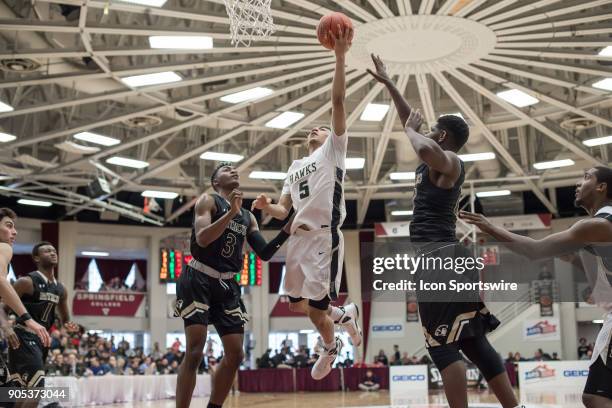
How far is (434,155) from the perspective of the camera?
18.0 ft

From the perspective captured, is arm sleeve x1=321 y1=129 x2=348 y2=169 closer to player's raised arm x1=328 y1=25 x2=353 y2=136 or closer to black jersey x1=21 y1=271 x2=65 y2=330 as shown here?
player's raised arm x1=328 y1=25 x2=353 y2=136

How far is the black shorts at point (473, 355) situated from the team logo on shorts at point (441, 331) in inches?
3.4

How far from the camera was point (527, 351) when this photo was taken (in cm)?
3184

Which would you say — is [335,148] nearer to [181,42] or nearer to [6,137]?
[181,42]

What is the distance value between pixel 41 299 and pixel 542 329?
90.0ft

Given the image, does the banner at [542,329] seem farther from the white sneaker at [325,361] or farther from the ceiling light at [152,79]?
the white sneaker at [325,361]

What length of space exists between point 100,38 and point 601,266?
15763 millimetres

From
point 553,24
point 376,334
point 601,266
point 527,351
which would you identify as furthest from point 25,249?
point 601,266

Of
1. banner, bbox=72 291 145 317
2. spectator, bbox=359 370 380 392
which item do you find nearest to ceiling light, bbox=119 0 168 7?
spectator, bbox=359 370 380 392

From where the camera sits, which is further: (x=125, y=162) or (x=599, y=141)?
(x=125, y=162)

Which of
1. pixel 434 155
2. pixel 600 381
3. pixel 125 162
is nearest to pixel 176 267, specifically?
pixel 125 162

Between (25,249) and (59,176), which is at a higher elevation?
(59,176)

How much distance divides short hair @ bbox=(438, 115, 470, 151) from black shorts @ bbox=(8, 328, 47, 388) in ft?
15.8

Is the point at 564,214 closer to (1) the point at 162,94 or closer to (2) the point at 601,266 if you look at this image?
(1) the point at 162,94
